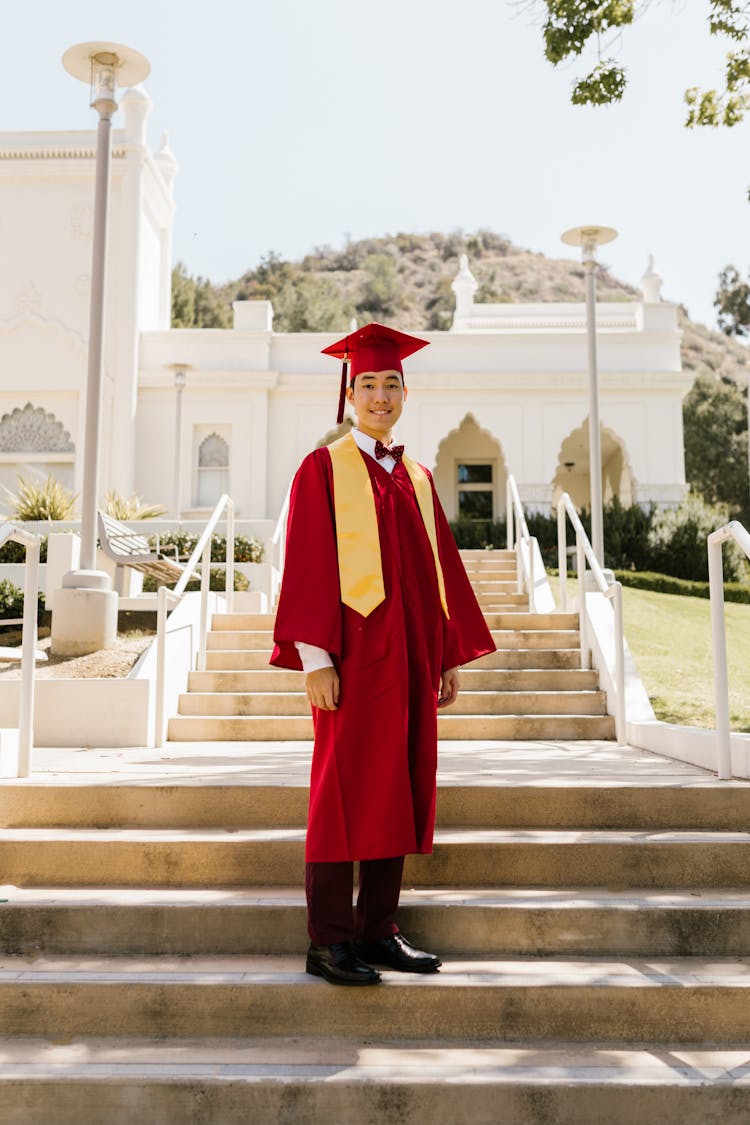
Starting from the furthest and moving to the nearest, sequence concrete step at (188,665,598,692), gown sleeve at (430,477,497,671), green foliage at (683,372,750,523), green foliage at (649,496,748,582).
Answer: green foliage at (683,372,750,523), green foliage at (649,496,748,582), concrete step at (188,665,598,692), gown sleeve at (430,477,497,671)

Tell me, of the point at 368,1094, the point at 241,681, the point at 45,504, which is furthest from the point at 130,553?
the point at 368,1094

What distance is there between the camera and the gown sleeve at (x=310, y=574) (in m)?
3.27

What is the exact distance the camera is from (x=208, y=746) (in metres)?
6.74

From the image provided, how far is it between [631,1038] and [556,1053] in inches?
10.8

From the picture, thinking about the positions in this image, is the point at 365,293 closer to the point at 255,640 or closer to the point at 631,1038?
the point at 255,640

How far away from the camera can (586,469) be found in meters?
24.4

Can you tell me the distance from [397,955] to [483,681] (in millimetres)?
4548

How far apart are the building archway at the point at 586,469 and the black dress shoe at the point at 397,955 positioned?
17.4 meters

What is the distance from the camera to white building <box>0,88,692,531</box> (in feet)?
66.7

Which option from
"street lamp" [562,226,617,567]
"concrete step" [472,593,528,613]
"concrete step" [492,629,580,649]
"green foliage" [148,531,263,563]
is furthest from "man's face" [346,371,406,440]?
"green foliage" [148,531,263,563]

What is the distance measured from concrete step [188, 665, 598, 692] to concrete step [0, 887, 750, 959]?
Answer: 4.20 metres

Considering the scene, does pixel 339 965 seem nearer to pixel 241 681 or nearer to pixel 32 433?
pixel 241 681

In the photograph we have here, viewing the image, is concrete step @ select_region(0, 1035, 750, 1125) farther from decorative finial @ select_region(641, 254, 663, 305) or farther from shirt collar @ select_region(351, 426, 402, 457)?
decorative finial @ select_region(641, 254, 663, 305)

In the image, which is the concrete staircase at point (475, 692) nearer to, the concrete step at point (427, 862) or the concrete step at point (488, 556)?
the concrete step at point (427, 862)
